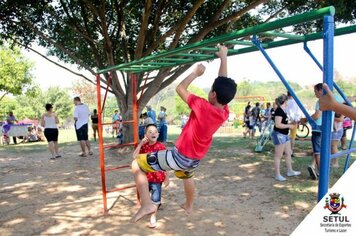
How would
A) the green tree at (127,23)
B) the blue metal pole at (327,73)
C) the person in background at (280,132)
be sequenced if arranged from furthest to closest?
1. the green tree at (127,23)
2. the person in background at (280,132)
3. the blue metal pole at (327,73)

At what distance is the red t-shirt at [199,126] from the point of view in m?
2.80

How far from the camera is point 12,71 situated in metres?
23.7

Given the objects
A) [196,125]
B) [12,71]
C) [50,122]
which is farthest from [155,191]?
[12,71]

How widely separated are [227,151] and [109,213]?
5.57 m

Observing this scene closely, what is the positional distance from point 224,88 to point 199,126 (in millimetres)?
402

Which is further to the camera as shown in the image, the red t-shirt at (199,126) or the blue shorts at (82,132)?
the blue shorts at (82,132)

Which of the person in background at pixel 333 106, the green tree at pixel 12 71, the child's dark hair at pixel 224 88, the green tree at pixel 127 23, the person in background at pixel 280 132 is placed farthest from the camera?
the green tree at pixel 12 71

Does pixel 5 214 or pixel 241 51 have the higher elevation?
pixel 241 51

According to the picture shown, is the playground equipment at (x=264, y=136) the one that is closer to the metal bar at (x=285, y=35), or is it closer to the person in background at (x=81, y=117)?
the person in background at (x=81, y=117)

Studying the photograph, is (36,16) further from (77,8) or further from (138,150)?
(138,150)

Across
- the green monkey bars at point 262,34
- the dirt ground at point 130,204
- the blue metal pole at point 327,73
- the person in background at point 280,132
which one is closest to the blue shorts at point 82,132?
the dirt ground at point 130,204

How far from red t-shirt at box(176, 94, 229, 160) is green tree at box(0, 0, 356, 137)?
5.96 metres

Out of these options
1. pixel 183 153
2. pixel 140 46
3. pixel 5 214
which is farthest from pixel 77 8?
pixel 183 153

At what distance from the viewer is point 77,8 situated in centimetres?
1041
